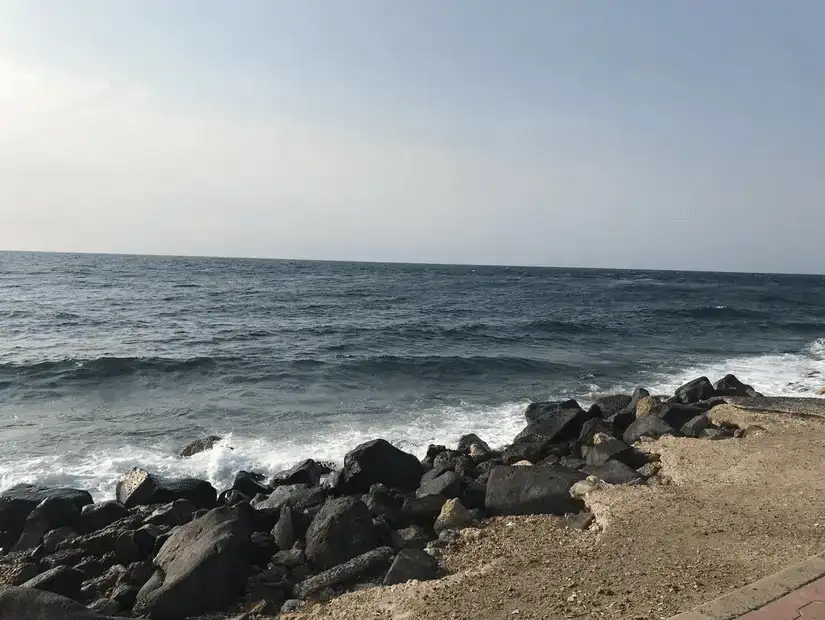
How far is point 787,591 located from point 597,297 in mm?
44430

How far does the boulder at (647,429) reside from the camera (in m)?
9.13

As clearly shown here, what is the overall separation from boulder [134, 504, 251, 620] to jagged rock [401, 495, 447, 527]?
185cm

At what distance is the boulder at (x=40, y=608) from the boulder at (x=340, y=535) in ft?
6.24

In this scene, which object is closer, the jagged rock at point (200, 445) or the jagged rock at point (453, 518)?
the jagged rock at point (453, 518)

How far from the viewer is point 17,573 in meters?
6.00

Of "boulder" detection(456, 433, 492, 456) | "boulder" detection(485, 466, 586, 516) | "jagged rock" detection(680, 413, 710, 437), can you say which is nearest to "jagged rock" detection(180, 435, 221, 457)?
"boulder" detection(456, 433, 492, 456)

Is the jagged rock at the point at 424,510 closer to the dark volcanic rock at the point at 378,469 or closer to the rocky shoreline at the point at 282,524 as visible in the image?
the rocky shoreline at the point at 282,524

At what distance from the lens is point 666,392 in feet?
48.8

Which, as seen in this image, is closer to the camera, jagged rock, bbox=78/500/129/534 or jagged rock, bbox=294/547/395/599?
jagged rock, bbox=294/547/395/599

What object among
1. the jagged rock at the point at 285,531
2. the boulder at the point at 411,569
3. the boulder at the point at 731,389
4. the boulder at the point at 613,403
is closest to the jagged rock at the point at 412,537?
the boulder at the point at 411,569

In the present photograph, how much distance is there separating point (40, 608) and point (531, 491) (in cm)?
478

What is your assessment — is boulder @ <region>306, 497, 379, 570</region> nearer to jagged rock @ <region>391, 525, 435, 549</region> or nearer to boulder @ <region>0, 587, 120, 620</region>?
jagged rock @ <region>391, 525, 435, 549</region>

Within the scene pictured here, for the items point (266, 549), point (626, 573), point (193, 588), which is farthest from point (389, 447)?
point (626, 573)

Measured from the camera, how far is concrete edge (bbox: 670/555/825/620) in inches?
149
